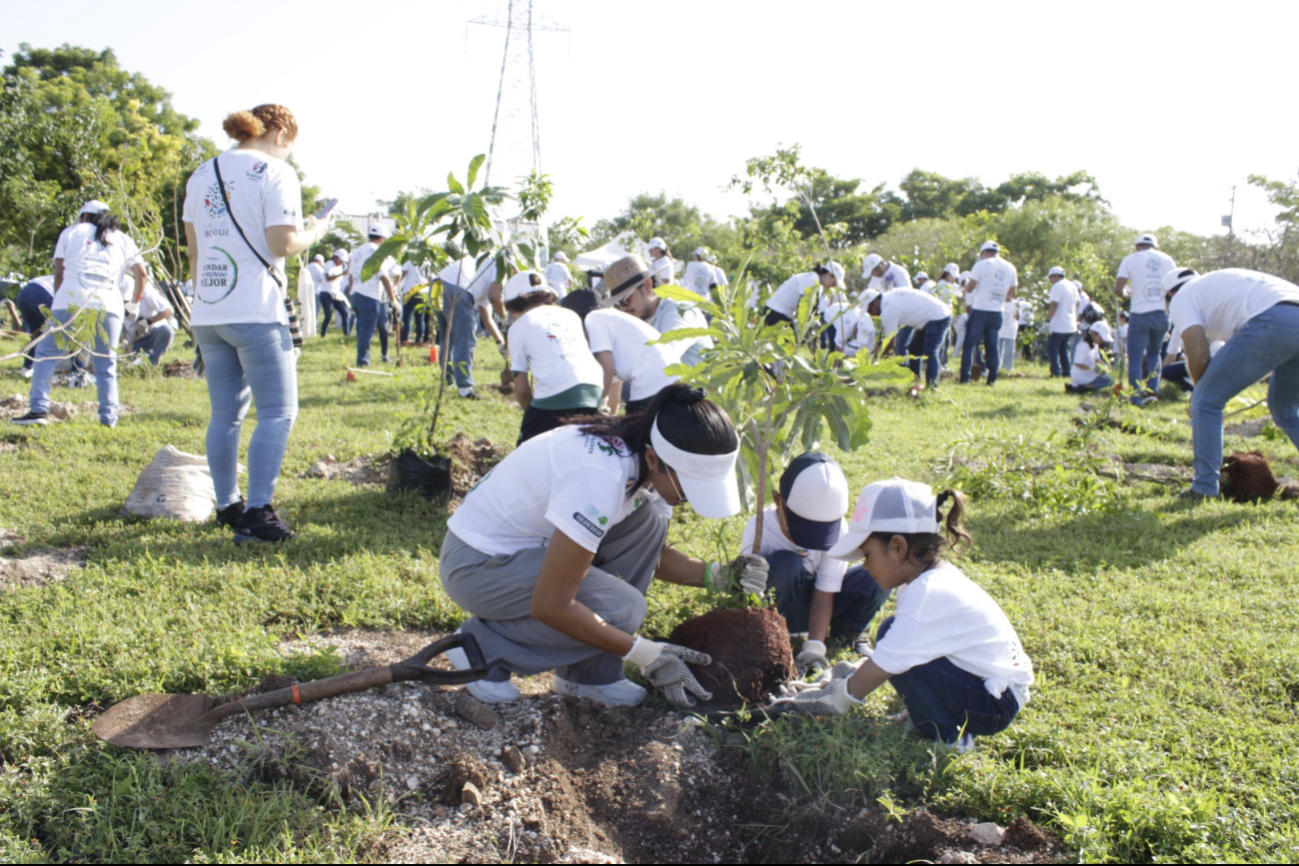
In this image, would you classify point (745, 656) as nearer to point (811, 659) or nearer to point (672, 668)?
point (672, 668)

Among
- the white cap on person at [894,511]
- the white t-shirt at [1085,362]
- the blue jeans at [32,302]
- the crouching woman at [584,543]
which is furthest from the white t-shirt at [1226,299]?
the blue jeans at [32,302]

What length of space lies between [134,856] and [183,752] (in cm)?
42

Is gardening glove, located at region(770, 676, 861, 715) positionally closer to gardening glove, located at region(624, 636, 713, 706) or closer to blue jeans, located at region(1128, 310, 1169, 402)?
gardening glove, located at region(624, 636, 713, 706)

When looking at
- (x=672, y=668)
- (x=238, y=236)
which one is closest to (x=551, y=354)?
(x=238, y=236)

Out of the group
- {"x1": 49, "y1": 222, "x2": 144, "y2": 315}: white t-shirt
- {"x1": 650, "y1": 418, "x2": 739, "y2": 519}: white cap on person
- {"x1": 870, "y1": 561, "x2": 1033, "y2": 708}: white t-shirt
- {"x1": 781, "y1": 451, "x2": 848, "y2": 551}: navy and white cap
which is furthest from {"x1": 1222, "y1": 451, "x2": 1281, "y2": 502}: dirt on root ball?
{"x1": 49, "y1": 222, "x2": 144, "y2": 315}: white t-shirt

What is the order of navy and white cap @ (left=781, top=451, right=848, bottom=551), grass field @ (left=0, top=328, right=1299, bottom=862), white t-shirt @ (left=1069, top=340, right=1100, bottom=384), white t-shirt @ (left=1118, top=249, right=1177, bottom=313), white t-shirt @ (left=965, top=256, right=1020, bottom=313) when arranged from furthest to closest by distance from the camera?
white t-shirt @ (left=965, top=256, right=1020, bottom=313)
white t-shirt @ (left=1069, top=340, right=1100, bottom=384)
white t-shirt @ (left=1118, top=249, right=1177, bottom=313)
navy and white cap @ (left=781, top=451, right=848, bottom=551)
grass field @ (left=0, top=328, right=1299, bottom=862)

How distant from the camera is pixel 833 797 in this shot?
2309mm

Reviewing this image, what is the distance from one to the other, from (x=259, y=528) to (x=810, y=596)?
106 inches

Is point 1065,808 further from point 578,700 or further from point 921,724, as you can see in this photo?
point 578,700

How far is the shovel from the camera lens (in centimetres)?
239

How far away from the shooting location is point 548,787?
237 centimetres

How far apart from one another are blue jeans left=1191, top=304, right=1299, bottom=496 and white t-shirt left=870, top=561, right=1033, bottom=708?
357 centimetres

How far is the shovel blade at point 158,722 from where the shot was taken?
7.80 ft

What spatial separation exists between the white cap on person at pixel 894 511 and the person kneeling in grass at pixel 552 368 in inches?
82.7
